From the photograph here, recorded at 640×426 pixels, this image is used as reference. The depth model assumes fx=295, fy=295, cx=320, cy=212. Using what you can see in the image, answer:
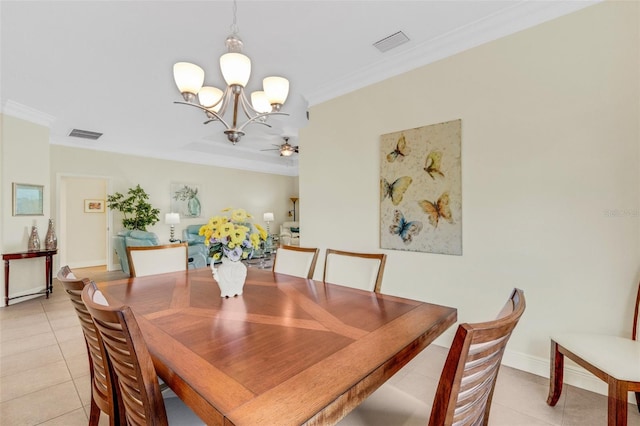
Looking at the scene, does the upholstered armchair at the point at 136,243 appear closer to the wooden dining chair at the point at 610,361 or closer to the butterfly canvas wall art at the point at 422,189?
the butterfly canvas wall art at the point at 422,189

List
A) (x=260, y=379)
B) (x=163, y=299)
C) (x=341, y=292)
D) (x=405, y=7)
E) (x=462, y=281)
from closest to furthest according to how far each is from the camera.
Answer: (x=260, y=379) → (x=163, y=299) → (x=341, y=292) → (x=405, y=7) → (x=462, y=281)

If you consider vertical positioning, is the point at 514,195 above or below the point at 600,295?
above

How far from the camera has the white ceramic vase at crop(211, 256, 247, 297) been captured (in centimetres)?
169

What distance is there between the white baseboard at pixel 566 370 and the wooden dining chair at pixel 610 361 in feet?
0.67

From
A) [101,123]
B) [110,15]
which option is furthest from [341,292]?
[101,123]

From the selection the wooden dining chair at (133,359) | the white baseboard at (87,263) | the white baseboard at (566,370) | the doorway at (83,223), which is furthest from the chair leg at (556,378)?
the white baseboard at (87,263)

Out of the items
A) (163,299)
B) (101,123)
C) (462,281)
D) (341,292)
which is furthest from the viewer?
(101,123)

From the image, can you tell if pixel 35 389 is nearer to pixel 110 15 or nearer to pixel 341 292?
pixel 341 292

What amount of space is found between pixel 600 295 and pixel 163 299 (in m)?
2.80

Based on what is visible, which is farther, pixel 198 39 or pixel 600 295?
pixel 198 39

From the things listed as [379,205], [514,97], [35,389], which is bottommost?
[35,389]

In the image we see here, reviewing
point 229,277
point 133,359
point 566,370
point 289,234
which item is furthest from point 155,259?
point 289,234

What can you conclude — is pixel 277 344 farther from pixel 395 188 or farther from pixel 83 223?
pixel 83 223

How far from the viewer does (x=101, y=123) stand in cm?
490
